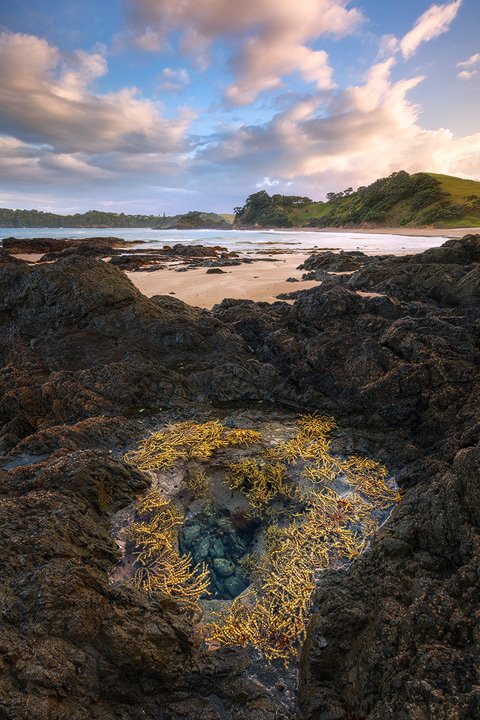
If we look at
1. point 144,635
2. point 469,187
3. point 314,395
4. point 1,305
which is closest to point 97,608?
point 144,635

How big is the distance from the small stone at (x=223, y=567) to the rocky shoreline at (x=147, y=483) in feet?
1.88

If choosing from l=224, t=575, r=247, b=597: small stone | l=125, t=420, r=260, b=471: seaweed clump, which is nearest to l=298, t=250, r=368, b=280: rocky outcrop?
l=125, t=420, r=260, b=471: seaweed clump

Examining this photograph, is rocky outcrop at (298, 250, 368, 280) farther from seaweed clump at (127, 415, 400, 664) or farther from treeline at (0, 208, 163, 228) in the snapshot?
treeline at (0, 208, 163, 228)

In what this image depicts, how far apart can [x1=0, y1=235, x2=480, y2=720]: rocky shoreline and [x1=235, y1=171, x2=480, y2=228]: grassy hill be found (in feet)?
209

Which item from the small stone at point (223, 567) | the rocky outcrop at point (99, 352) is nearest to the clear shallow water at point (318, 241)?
the rocky outcrop at point (99, 352)

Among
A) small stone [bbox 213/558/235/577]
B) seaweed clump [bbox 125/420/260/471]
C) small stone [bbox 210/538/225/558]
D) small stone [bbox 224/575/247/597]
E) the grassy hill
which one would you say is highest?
the grassy hill

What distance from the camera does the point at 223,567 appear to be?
3.67m

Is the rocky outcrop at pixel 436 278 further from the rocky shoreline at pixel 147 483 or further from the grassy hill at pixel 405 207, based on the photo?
the grassy hill at pixel 405 207

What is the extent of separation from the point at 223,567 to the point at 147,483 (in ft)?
4.35

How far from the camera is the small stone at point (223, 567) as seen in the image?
3619 mm

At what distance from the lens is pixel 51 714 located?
2.04m

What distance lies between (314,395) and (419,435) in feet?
5.53

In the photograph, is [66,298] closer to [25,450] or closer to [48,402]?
[48,402]

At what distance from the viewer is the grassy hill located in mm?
61653
